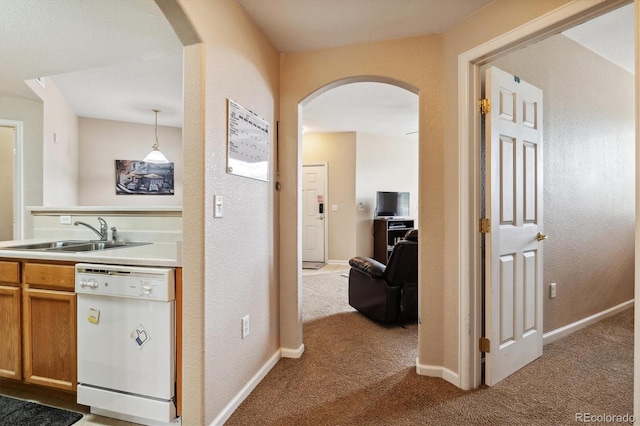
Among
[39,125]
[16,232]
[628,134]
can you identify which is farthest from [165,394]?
[628,134]

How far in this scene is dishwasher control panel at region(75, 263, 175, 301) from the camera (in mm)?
1529

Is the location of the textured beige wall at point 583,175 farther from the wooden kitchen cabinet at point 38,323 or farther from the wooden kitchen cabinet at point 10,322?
the wooden kitchen cabinet at point 10,322

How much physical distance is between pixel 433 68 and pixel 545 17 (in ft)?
2.19

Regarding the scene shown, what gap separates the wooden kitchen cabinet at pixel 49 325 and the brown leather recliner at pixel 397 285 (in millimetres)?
2364

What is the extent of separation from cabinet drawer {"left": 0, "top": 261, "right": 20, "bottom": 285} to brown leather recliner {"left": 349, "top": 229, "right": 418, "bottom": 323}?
8.77 ft

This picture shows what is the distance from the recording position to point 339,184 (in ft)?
20.7

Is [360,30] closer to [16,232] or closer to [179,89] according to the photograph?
[179,89]

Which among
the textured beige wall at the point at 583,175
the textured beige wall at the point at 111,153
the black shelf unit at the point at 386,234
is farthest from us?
the black shelf unit at the point at 386,234

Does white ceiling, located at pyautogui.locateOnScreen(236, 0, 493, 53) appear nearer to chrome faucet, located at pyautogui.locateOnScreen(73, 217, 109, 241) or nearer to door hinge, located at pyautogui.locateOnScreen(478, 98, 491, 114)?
door hinge, located at pyautogui.locateOnScreen(478, 98, 491, 114)

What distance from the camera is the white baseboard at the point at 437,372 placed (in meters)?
2.03

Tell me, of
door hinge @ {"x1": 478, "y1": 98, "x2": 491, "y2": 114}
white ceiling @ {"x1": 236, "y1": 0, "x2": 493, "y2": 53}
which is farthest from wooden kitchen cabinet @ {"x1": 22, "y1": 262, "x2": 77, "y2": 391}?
door hinge @ {"x1": 478, "y1": 98, "x2": 491, "y2": 114}

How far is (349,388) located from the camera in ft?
6.51

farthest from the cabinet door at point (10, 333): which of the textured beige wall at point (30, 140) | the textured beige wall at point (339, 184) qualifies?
the textured beige wall at point (339, 184)

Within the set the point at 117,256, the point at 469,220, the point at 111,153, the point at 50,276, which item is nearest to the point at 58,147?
the point at 111,153
